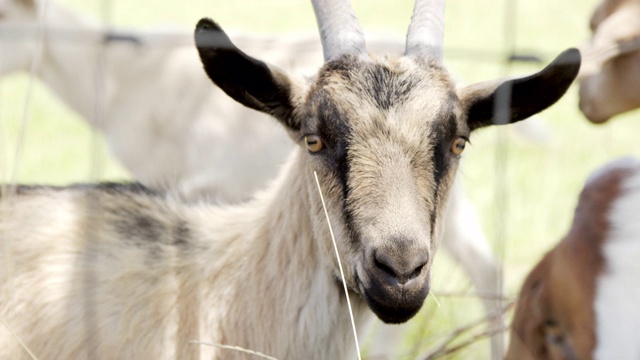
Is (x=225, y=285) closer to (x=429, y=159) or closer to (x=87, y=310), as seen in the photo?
(x=87, y=310)

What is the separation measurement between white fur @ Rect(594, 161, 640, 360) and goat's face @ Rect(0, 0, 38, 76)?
4274 millimetres

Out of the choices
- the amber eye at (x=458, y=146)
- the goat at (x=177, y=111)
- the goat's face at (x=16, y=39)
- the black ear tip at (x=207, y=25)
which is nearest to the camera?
the black ear tip at (x=207, y=25)

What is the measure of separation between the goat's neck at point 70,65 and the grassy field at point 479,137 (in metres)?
0.32

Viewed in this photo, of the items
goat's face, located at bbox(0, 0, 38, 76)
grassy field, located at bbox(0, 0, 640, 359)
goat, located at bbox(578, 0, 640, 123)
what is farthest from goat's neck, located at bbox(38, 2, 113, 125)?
goat, located at bbox(578, 0, 640, 123)

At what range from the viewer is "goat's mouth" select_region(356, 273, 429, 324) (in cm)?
251

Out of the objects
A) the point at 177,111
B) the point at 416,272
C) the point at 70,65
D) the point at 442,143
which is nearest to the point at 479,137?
the point at 177,111

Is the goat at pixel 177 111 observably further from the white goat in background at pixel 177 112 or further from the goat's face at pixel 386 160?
the goat's face at pixel 386 160

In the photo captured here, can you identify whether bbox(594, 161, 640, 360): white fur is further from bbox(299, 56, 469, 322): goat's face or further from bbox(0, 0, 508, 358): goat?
bbox(0, 0, 508, 358): goat

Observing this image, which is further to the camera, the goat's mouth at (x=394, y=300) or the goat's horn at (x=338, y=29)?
the goat's horn at (x=338, y=29)

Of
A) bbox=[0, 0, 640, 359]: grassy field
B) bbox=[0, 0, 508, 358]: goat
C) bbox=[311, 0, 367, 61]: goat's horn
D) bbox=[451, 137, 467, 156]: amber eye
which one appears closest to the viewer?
bbox=[451, 137, 467, 156]: amber eye

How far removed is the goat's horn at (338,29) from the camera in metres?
2.92

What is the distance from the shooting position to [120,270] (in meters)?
3.01

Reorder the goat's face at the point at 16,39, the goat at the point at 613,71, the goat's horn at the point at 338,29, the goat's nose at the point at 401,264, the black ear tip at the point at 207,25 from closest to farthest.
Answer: the goat's nose at the point at 401,264, the black ear tip at the point at 207,25, the goat's horn at the point at 338,29, the goat at the point at 613,71, the goat's face at the point at 16,39

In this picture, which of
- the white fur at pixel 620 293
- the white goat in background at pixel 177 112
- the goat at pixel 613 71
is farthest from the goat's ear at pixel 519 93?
the white goat in background at pixel 177 112
